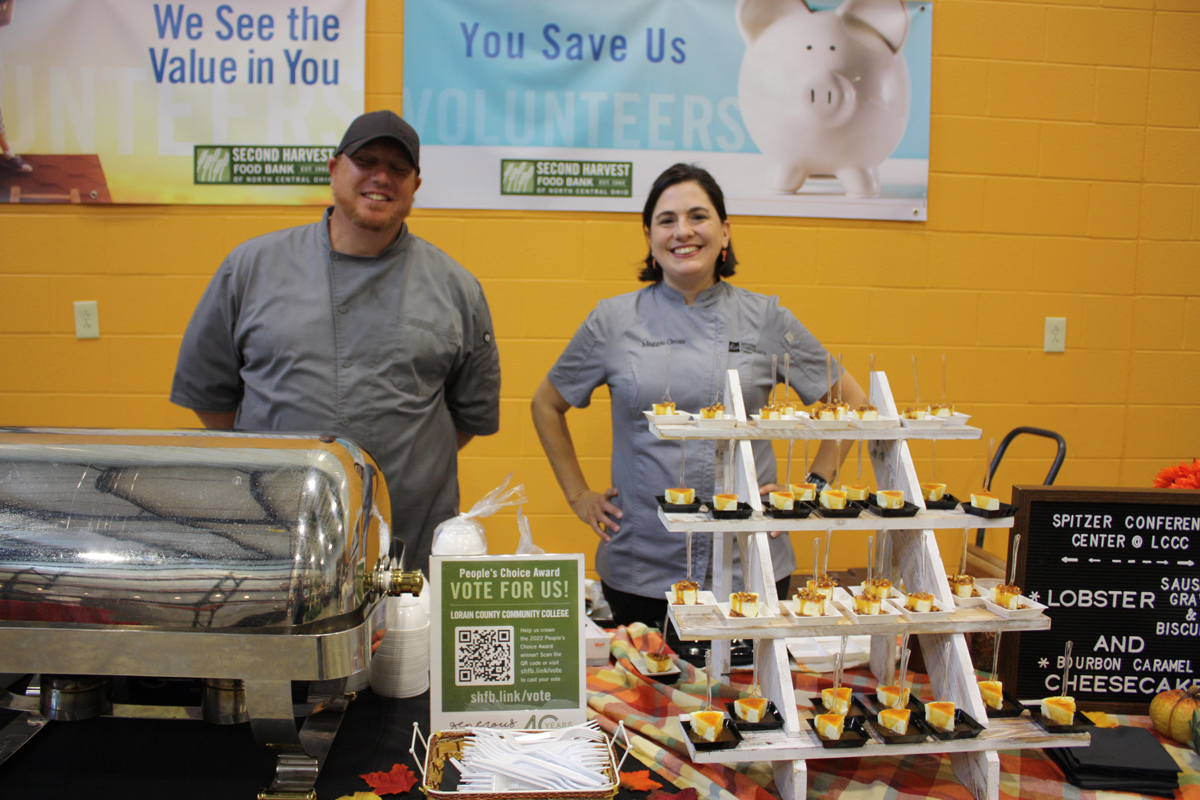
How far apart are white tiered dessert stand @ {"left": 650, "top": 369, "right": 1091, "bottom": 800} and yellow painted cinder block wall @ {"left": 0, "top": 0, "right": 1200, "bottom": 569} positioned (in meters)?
1.65

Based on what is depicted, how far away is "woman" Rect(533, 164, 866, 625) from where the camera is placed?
193 cm

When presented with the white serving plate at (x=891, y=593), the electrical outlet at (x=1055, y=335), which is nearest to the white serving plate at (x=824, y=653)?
the white serving plate at (x=891, y=593)

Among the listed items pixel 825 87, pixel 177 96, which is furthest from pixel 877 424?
pixel 177 96

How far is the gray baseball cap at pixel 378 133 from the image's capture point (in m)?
1.80

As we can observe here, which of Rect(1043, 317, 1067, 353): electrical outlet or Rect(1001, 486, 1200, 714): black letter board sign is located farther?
Rect(1043, 317, 1067, 353): electrical outlet

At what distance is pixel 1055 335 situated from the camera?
3.12 m

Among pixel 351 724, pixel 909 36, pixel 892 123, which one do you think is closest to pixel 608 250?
pixel 892 123

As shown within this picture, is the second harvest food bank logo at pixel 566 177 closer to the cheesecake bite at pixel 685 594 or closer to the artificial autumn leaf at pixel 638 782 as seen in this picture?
the cheesecake bite at pixel 685 594

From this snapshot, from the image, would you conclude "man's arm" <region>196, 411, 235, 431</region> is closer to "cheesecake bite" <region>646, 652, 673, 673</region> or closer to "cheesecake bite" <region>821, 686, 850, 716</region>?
"cheesecake bite" <region>646, 652, 673, 673</region>

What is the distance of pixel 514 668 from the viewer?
4.06 feet

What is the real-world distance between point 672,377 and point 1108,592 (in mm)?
1005

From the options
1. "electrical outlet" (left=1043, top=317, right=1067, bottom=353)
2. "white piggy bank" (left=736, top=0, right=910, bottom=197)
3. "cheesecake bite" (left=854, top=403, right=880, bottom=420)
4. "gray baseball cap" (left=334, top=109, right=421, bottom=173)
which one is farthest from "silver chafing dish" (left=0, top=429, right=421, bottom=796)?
"electrical outlet" (left=1043, top=317, right=1067, bottom=353)

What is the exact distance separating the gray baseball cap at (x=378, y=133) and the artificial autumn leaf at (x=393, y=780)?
4.37 feet

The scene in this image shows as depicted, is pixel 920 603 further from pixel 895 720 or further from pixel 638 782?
pixel 638 782
